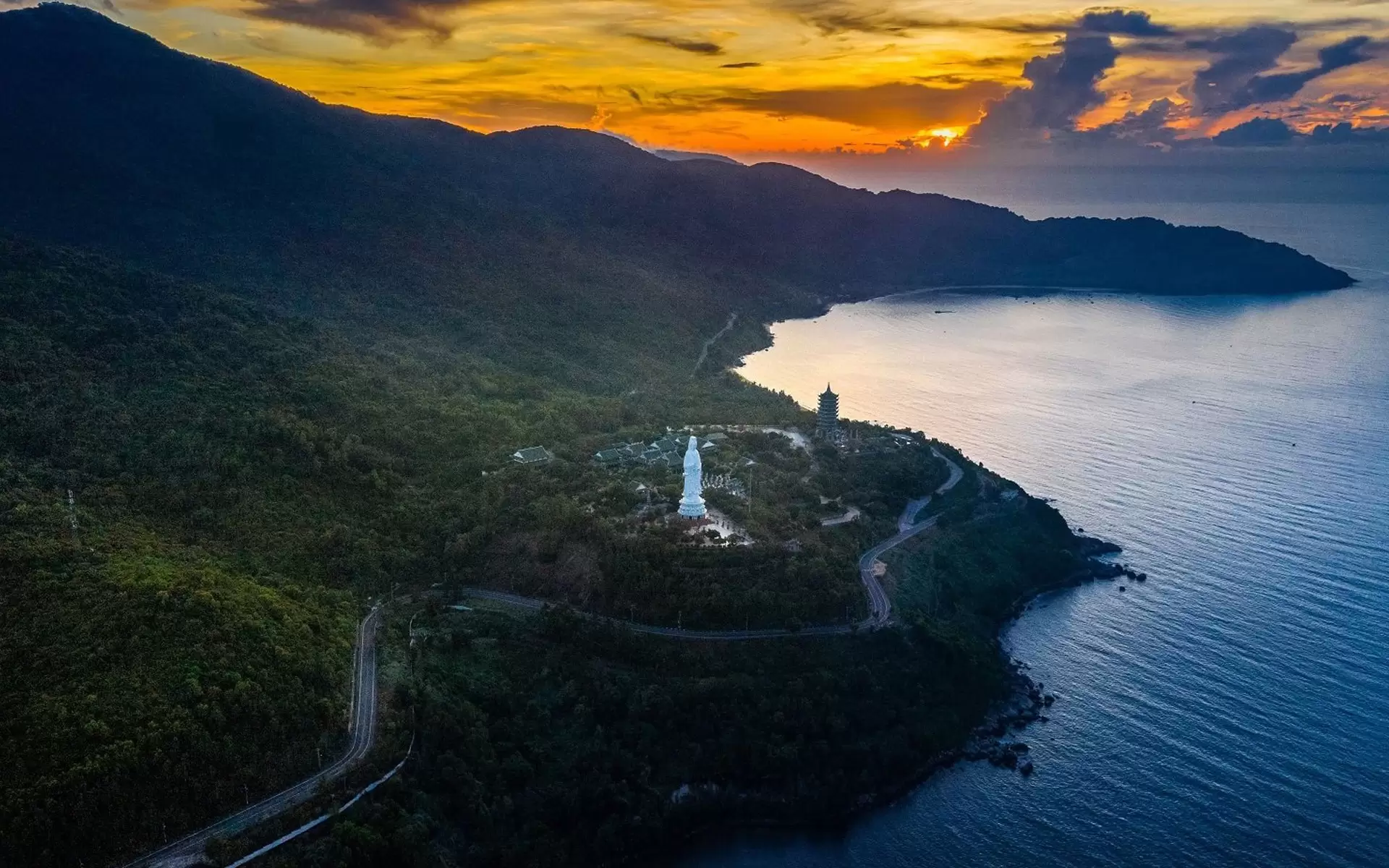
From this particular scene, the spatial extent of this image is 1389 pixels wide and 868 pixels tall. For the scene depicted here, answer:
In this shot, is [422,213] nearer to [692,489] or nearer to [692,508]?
[692,489]

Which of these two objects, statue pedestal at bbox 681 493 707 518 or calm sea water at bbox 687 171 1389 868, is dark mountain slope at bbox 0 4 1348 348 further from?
statue pedestal at bbox 681 493 707 518

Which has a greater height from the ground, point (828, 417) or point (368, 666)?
point (828, 417)

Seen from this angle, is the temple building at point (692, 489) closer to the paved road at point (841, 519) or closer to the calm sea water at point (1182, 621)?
the paved road at point (841, 519)

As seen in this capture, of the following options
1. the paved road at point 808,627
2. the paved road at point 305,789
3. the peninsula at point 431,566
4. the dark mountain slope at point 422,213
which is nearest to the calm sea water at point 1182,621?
the peninsula at point 431,566

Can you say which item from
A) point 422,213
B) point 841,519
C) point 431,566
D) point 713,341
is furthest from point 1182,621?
point 422,213

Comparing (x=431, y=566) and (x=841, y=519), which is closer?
(x=431, y=566)

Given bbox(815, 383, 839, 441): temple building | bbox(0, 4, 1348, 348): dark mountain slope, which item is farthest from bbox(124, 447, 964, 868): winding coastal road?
bbox(0, 4, 1348, 348): dark mountain slope

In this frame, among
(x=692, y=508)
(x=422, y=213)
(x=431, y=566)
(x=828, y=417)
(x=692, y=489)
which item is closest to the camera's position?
(x=431, y=566)

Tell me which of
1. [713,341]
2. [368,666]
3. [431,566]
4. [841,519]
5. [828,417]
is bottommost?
[368,666]
